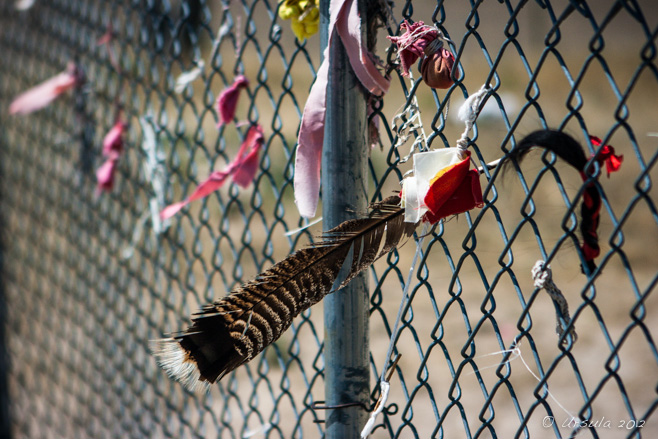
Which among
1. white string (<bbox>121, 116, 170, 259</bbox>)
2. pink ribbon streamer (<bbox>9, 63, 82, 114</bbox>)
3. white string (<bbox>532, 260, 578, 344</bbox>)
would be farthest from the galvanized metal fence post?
pink ribbon streamer (<bbox>9, 63, 82, 114</bbox>)

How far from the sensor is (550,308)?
3.91 metres

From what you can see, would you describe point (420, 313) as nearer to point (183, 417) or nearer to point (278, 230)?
point (278, 230)

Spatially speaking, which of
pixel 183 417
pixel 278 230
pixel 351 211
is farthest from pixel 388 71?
pixel 278 230

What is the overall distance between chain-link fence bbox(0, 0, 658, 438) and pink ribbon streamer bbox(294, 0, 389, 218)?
68 millimetres

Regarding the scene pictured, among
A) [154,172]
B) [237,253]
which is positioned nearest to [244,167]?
[237,253]

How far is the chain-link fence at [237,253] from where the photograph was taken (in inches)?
35.4

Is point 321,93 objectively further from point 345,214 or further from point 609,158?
point 609,158

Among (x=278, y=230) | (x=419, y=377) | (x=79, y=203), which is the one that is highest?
(x=278, y=230)

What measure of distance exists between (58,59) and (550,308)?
10.6 ft

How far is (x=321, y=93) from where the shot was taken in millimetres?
1007

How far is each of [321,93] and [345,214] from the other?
0.70ft

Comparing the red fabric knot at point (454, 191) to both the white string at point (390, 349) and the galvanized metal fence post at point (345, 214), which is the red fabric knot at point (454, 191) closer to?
the white string at point (390, 349)

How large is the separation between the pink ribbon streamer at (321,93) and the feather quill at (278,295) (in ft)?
0.33

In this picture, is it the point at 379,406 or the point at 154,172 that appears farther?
the point at 154,172
